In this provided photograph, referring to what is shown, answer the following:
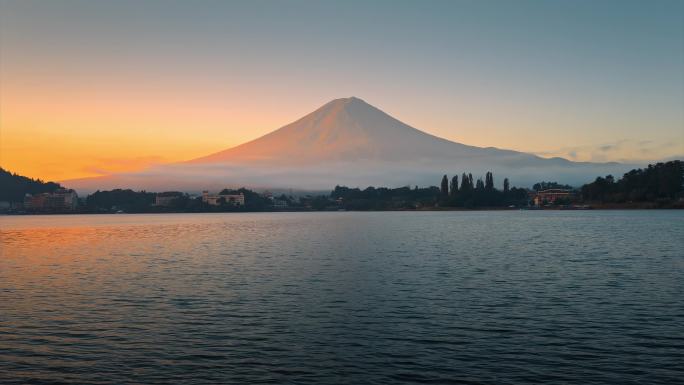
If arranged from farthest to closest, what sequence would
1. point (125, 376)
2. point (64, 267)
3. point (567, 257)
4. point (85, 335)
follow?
point (567, 257)
point (64, 267)
point (85, 335)
point (125, 376)

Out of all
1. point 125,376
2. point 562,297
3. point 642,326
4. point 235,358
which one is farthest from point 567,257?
point 125,376

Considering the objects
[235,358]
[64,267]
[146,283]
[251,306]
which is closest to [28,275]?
[64,267]

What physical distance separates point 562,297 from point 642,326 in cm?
790

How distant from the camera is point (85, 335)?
2561 centimetres

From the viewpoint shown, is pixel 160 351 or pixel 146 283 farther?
pixel 146 283

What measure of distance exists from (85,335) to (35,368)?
484 cm

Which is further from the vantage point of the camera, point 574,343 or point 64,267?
point 64,267

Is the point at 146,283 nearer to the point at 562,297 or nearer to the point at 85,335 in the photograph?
the point at 85,335

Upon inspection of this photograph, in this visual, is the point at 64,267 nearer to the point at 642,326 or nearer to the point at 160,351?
the point at 160,351

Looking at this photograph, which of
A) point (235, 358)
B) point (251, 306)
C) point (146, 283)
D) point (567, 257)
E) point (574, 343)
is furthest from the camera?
point (567, 257)

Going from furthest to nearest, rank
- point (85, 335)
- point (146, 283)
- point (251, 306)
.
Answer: point (146, 283), point (251, 306), point (85, 335)

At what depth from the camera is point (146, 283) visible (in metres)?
42.1

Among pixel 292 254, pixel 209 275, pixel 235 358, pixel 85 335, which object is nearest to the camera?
pixel 235 358

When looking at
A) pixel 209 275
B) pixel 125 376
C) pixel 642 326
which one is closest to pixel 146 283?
pixel 209 275
